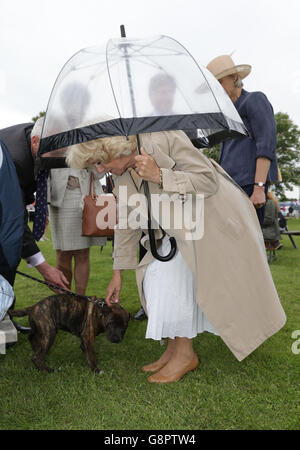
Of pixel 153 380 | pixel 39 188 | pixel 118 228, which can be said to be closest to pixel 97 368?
pixel 153 380

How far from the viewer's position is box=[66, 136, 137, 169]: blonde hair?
2.40m

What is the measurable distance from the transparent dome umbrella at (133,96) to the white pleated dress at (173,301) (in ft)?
1.07

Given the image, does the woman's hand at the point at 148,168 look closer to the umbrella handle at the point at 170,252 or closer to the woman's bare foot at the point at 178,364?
the umbrella handle at the point at 170,252

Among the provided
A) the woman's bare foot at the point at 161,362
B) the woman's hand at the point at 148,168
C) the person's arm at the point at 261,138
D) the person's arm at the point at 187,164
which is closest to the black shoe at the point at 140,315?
the woman's bare foot at the point at 161,362

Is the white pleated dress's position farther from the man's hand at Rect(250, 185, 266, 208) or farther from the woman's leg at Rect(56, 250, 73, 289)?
the woman's leg at Rect(56, 250, 73, 289)

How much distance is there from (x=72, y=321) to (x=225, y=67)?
2.57 meters

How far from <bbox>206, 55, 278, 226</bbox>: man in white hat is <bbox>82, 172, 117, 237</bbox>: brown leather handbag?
59.1 inches

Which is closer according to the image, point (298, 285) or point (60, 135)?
point (60, 135)

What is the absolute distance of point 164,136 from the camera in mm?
2369

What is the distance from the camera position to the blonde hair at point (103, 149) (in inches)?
94.6

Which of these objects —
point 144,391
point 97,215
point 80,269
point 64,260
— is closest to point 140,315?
point 80,269

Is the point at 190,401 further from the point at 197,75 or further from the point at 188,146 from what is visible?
the point at 197,75
